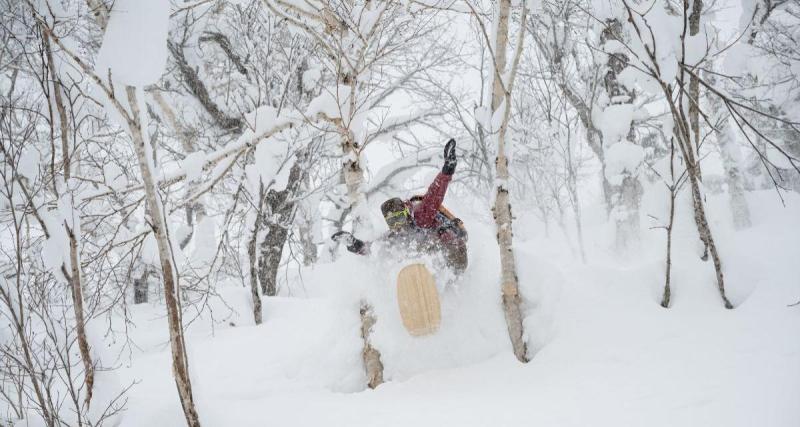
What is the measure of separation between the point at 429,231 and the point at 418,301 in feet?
2.22

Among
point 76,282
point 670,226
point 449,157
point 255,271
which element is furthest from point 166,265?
point 670,226

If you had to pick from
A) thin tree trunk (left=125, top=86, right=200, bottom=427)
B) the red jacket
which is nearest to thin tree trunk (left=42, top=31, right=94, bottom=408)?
thin tree trunk (left=125, top=86, right=200, bottom=427)

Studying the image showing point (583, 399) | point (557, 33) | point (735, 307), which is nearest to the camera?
point (583, 399)

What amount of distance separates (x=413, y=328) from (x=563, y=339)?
1.14 m

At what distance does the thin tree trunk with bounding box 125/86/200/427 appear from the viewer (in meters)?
2.04

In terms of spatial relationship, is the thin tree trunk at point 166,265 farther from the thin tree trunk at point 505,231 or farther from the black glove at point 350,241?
the thin tree trunk at point 505,231

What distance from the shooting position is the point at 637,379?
2.51 m

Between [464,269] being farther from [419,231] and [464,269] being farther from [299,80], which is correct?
[299,80]

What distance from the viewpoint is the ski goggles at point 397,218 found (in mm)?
3682

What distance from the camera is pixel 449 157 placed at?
133 inches

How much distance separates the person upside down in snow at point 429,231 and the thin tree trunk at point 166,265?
1.62m

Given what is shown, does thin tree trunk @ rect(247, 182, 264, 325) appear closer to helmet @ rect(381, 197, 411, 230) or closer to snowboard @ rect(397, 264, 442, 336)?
helmet @ rect(381, 197, 411, 230)

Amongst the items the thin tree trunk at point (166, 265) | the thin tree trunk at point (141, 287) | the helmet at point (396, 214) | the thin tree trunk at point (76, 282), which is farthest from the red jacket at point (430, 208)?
the thin tree trunk at point (141, 287)

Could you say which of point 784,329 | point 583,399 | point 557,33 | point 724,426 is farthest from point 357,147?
point 557,33
